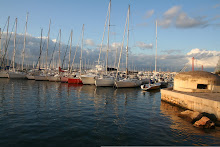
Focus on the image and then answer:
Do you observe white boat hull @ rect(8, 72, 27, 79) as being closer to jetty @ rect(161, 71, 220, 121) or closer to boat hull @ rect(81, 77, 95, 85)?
boat hull @ rect(81, 77, 95, 85)

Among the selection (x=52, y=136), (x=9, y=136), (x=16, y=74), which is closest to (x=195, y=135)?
(x=52, y=136)

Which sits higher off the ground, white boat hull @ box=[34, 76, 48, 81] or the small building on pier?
the small building on pier

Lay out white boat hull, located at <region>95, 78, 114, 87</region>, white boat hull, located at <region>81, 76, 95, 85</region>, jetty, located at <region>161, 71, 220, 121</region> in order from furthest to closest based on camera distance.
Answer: white boat hull, located at <region>81, 76, 95, 85</region>, white boat hull, located at <region>95, 78, 114, 87</region>, jetty, located at <region>161, 71, 220, 121</region>

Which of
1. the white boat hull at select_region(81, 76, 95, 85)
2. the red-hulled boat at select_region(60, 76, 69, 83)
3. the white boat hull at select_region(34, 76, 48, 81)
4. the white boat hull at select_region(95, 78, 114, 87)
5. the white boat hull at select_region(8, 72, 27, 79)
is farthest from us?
the white boat hull at select_region(8, 72, 27, 79)

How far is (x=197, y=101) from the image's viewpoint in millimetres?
13258

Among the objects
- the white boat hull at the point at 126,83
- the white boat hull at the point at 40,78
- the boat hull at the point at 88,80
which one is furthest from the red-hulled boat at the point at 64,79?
the white boat hull at the point at 126,83

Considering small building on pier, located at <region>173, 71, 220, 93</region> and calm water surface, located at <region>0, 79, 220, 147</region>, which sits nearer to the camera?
calm water surface, located at <region>0, 79, 220, 147</region>

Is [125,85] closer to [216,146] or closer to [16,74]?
[216,146]

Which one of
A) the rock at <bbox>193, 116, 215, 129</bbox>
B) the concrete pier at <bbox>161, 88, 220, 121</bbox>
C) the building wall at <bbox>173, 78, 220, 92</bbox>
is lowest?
the rock at <bbox>193, 116, 215, 129</bbox>

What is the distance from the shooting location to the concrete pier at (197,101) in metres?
11.5

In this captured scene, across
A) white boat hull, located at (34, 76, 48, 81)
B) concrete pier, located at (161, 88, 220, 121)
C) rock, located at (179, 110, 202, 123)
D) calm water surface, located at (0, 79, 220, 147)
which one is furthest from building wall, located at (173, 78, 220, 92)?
white boat hull, located at (34, 76, 48, 81)

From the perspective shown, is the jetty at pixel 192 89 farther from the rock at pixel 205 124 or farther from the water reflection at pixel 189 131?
the water reflection at pixel 189 131

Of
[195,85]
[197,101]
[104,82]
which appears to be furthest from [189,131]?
[104,82]

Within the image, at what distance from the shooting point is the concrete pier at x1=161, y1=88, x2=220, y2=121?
11472mm
